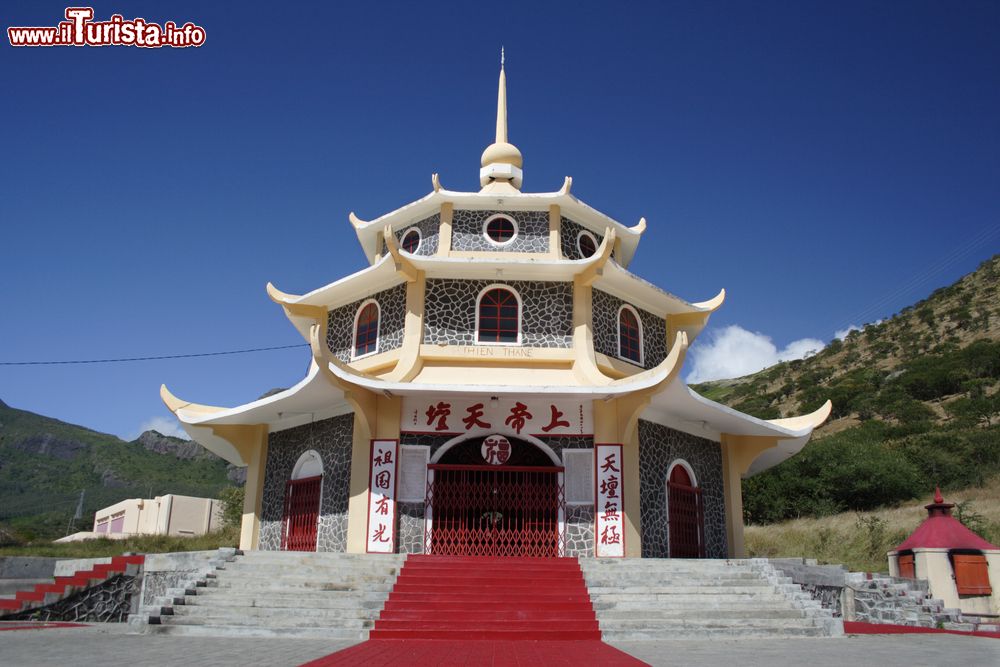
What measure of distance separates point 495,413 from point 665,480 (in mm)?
→ 3555

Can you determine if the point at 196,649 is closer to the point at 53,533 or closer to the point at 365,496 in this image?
the point at 365,496

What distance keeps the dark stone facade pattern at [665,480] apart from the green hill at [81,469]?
117 ft

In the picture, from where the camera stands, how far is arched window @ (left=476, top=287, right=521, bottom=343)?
50.7 feet

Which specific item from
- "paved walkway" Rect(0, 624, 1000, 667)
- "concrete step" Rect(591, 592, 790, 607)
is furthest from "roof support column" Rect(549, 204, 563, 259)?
"paved walkway" Rect(0, 624, 1000, 667)

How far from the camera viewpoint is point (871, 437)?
128 feet

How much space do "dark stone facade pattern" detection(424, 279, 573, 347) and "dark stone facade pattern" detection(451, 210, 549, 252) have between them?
3.80 ft

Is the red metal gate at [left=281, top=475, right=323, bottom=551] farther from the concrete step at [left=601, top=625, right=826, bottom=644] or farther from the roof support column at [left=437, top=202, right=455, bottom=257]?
the concrete step at [left=601, top=625, right=826, bottom=644]

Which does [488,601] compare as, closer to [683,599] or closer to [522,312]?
[683,599]

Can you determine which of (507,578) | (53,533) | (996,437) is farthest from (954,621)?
(53,533)

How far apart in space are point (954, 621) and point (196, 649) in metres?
11.6

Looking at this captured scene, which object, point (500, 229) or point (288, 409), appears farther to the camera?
point (500, 229)

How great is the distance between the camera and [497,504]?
14.0 m

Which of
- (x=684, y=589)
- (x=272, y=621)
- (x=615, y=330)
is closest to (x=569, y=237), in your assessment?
(x=615, y=330)

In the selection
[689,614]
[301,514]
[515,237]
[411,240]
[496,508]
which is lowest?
[689,614]
